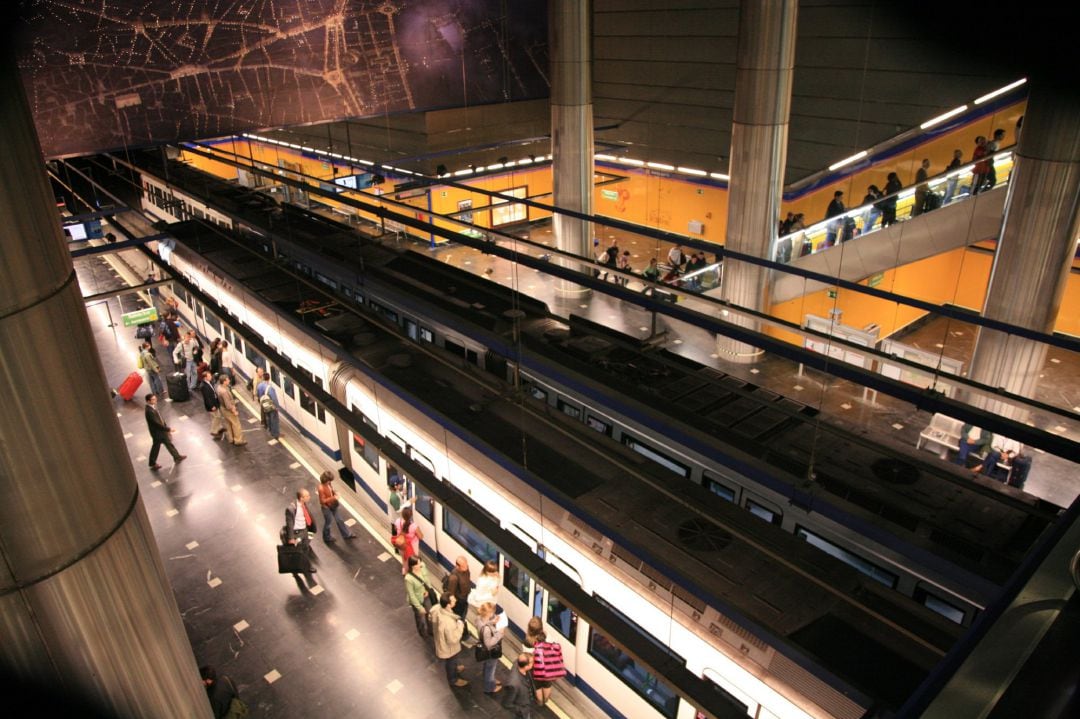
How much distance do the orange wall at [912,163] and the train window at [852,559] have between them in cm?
Answer: 1183

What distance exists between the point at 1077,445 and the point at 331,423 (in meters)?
9.64

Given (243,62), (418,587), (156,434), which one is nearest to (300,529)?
(418,587)

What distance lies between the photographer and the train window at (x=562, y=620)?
7562 millimetres

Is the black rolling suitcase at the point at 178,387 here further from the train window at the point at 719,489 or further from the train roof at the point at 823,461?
the train window at the point at 719,489

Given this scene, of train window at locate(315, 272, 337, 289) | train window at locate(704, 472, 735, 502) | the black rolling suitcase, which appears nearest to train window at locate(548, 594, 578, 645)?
train window at locate(704, 472, 735, 502)

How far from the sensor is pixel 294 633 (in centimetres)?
896

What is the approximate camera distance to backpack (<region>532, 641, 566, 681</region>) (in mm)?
7402

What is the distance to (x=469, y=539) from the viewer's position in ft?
29.6

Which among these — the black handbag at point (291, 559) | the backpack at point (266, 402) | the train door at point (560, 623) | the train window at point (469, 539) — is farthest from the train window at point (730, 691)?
the backpack at point (266, 402)

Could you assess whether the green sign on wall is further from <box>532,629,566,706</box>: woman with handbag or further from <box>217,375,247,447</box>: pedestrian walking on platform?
<box>532,629,566,706</box>: woman with handbag

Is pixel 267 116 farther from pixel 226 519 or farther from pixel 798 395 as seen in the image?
pixel 798 395

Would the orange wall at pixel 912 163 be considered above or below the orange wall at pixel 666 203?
above

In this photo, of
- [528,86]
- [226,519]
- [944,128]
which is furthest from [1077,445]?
[528,86]

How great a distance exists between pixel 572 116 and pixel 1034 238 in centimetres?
1022
